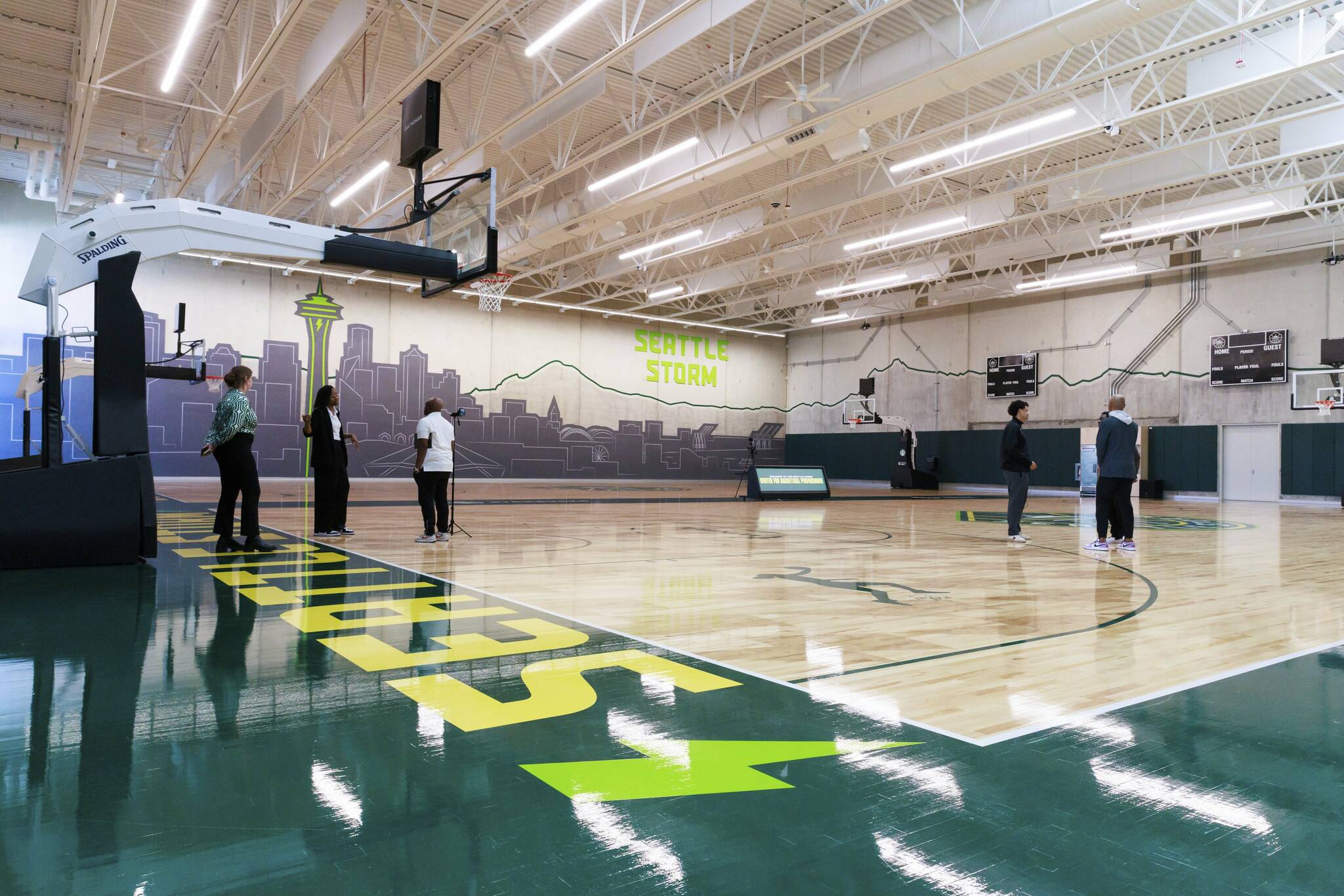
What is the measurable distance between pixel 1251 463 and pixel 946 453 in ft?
26.2

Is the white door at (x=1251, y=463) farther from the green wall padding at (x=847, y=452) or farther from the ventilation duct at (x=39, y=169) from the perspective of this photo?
the ventilation duct at (x=39, y=169)

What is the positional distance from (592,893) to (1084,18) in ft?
34.7

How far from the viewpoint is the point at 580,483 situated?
2453 centimetres

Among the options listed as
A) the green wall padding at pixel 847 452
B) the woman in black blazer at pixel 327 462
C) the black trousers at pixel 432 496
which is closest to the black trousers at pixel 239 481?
the woman in black blazer at pixel 327 462

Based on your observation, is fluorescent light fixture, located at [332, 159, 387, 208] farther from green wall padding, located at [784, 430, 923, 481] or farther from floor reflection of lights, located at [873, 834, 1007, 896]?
green wall padding, located at [784, 430, 923, 481]

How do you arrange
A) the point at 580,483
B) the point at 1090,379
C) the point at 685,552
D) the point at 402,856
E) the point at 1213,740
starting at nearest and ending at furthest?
the point at 402,856, the point at 1213,740, the point at 685,552, the point at 1090,379, the point at 580,483

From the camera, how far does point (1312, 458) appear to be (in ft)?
60.4

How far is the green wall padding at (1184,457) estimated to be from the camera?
65.0ft

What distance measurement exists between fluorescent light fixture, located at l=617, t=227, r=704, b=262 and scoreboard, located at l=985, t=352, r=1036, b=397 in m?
10.1

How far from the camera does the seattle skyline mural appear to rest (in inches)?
770

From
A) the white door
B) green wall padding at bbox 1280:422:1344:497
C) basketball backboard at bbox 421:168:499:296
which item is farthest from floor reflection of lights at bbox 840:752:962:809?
the white door

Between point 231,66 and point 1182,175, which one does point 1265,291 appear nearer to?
point 1182,175

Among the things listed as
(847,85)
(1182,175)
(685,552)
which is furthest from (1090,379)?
(685,552)

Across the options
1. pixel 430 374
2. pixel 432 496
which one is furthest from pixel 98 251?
pixel 430 374
